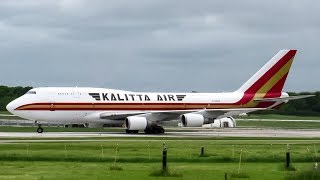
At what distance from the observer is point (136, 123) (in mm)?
74438

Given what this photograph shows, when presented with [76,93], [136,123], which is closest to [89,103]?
[76,93]

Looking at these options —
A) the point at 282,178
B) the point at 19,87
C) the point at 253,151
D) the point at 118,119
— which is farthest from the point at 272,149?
the point at 19,87

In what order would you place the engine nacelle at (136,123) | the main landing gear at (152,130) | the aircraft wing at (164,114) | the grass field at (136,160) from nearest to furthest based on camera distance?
the grass field at (136,160) → the engine nacelle at (136,123) → the aircraft wing at (164,114) → the main landing gear at (152,130)

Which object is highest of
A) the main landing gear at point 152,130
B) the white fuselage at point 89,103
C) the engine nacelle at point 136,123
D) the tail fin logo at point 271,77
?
the tail fin logo at point 271,77

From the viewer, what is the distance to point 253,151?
4816 cm

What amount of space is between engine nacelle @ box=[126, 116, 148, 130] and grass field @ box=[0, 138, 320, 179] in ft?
65.7

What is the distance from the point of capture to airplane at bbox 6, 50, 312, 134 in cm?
7588

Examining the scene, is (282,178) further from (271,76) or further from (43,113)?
(271,76)

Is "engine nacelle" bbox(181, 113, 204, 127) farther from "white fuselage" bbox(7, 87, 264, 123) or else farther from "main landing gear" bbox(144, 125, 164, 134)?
"white fuselage" bbox(7, 87, 264, 123)

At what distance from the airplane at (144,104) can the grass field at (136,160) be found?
72.5 ft

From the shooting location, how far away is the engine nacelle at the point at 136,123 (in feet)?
244

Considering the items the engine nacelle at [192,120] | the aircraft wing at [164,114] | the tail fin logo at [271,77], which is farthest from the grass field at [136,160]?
the tail fin logo at [271,77]

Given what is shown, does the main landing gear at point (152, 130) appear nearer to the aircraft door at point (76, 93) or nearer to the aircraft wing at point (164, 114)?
the aircraft wing at point (164, 114)

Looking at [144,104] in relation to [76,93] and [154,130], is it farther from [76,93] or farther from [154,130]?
[76,93]
